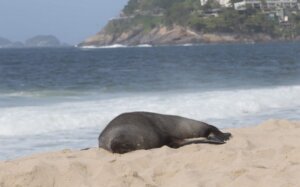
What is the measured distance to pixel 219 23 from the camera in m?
134

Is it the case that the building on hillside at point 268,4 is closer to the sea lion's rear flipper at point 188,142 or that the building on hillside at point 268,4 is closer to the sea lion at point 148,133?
the sea lion at point 148,133

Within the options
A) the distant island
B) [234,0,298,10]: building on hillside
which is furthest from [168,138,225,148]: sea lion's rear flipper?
[234,0,298,10]: building on hillside

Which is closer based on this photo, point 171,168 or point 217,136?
point 171,168

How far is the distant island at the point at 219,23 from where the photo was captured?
137 meters

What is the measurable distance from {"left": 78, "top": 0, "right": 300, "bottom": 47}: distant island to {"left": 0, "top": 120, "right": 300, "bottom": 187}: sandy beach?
424 feet

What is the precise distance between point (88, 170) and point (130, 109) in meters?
8.69

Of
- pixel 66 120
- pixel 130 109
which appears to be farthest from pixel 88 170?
pixel 130 109

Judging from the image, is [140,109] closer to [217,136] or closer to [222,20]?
[217,136]

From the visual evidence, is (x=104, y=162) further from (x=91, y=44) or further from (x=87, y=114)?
(x=91, y=44)

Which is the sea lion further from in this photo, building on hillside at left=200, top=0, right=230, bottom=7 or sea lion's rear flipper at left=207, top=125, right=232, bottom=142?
building on hillside at left=200, top=0, right=230, bottom=7

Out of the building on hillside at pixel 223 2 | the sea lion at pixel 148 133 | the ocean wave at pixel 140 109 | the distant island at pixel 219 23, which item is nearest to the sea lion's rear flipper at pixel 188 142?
the sea lion at pixel 148 133

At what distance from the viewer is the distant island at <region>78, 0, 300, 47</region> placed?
136750mm

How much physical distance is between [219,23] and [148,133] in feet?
424

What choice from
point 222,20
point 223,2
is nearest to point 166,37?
point 222,20
